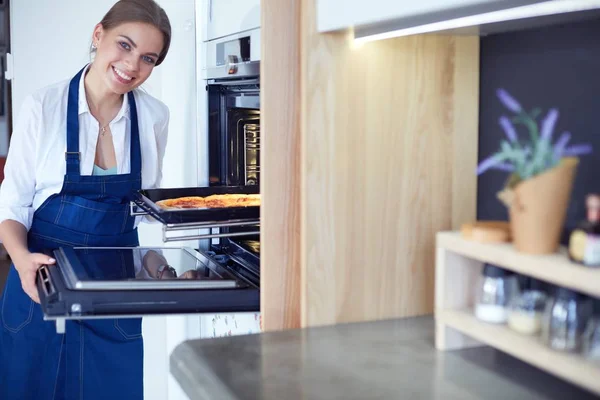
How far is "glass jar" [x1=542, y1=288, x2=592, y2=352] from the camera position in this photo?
0.78m

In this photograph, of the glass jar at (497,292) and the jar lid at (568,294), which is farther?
the glass jar at (497,292)

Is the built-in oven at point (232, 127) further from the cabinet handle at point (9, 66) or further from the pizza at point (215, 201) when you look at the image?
the cabinet handle at point (9, 66)

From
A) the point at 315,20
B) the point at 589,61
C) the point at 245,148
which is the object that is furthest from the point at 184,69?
the point at 589,61

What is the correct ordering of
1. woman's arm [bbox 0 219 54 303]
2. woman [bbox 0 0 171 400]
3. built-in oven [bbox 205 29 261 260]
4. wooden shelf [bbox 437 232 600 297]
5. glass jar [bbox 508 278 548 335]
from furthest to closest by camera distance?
1. woman [bbox 0 0 171 400]
2. built-in oven [bbox 205 29 261 260]
3. woman's arm [bbox 0 219 54 303]
4. glass jar [bbox 508 278 548 335]
5. wooden shelf [bbox 437 232 600 297]

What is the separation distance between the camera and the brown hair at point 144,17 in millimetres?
2342

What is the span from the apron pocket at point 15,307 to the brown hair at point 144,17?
829mm

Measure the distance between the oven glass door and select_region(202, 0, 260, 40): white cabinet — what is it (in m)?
0.65

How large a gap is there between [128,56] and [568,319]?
1.82 metres

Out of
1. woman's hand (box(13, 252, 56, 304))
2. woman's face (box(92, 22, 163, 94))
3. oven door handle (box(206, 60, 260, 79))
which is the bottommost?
woman's hand (box(13, 252, 56, 304))

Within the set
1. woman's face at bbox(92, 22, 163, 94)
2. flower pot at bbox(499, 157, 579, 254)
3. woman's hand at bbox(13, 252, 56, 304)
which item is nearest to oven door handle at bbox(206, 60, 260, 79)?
woman's face at bbox(92, 22, 163, 94)

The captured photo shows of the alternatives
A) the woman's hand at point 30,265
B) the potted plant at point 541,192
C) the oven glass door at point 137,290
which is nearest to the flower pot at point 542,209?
the potted plant at point 541,192

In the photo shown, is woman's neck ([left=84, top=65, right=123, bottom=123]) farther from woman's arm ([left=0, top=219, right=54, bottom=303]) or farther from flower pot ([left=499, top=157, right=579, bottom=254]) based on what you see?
flower pot ([left=499, top=157, right=579, bottom=254])

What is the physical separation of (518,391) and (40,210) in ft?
5.26

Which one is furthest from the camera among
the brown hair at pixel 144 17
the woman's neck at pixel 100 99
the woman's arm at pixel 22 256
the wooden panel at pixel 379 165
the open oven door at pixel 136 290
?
the brown hair at pixel 144 17
